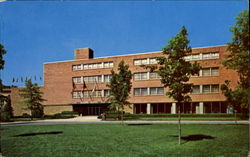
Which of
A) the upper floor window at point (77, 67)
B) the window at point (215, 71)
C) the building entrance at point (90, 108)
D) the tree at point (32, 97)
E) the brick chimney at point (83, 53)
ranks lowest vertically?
the building entrance at point (90, 108)

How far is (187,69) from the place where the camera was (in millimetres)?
12922

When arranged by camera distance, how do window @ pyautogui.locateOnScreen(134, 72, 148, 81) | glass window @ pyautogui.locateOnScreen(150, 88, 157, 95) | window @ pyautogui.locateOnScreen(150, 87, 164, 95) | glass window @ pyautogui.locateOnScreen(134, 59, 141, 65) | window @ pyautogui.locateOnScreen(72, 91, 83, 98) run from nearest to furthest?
window @ pyautogui.locateOnScreen(150, 87, 164, 95) < glass window @ pyautogui.locateOnScreen(150, 88, 157, 95) < window @ pyautogui.locateOnScreen(134, 72, 148, 81) < glass window @ pyautogui.locateOnScreen(134, 59, 141, 65) < window @ pyautogui.locateOnScreen(72, 91, 83, 98)

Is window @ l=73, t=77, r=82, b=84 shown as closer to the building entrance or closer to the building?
the building

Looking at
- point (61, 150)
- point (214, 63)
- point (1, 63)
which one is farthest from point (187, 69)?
point (214, 63)

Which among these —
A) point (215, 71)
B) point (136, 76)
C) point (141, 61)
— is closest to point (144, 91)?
point (136, 76)

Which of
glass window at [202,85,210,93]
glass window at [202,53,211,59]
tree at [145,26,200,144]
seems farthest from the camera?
glass window at [202,85,210,93]

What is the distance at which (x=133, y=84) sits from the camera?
51.5m

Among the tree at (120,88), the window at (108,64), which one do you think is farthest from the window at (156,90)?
the tree at (120,88)

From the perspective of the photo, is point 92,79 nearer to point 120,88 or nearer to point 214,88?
point 214,88

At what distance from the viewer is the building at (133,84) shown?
4434cm

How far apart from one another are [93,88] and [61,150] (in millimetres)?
44689

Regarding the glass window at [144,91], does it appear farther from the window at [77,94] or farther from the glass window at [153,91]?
the window at [77,94]

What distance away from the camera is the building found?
44344 millimetres

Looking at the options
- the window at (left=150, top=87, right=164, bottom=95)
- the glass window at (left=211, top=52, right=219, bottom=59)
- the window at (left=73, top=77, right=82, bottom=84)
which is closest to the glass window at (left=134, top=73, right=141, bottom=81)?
the window at (left=150, top=87, right=164, bottom=95)
